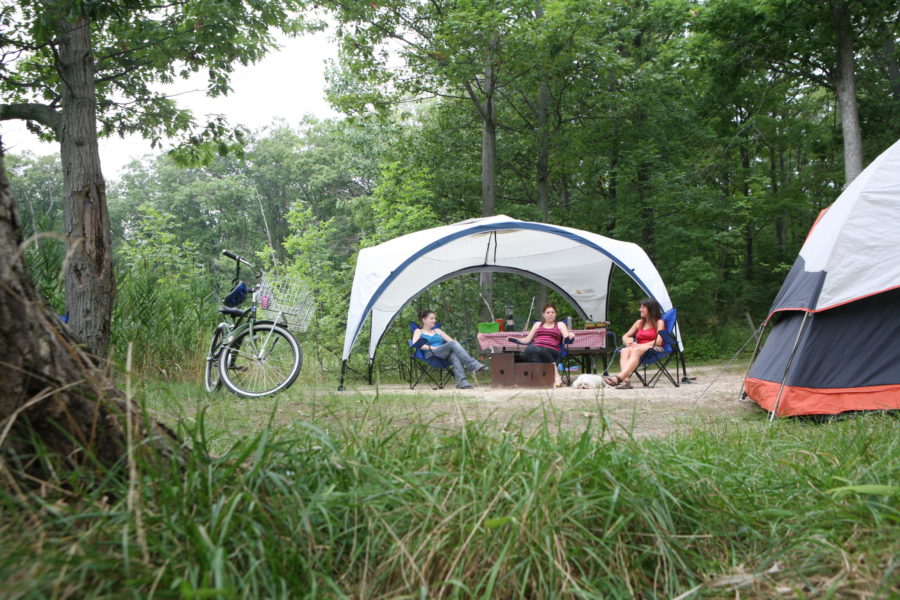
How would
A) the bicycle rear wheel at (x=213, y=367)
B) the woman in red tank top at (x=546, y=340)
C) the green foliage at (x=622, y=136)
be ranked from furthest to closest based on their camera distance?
the green foliage at (x=622, y=136)
the woman in red tank top at (x=546, y=340)
the bicycle rear wheel at (x=213, y=367)

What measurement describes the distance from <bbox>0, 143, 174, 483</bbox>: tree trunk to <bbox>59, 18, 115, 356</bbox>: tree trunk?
4114 mm

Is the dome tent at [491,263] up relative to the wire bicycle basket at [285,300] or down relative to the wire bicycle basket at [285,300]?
up

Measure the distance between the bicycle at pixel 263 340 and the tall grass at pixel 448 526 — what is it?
12.6ft

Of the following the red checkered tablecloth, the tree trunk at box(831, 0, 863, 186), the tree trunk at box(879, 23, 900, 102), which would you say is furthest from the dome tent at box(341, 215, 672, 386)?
the tree trunk at box(879, 23, 900, 102)

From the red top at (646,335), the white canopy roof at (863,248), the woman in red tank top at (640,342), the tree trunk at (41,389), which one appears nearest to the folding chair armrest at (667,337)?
the woman in red tank top at (640,342)

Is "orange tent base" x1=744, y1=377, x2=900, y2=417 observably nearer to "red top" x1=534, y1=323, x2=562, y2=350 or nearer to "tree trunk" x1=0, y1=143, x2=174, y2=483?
"tree trunk" x1=0, y1=143, x2=174, y2=483

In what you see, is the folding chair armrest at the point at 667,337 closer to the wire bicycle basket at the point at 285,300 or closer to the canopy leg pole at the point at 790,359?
the canopy leg pole at the point at 790,359

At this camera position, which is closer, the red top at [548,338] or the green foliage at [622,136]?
the red top at [548,338]

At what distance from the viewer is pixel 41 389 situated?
1487mm

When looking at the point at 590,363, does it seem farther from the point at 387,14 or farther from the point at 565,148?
the point at 387,14

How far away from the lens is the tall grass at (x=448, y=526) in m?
1.34

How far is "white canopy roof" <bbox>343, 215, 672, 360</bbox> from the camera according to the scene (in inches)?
333

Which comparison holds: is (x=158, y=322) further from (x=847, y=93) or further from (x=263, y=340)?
(x=847, y=93)

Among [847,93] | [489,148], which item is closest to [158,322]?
[489,148]
